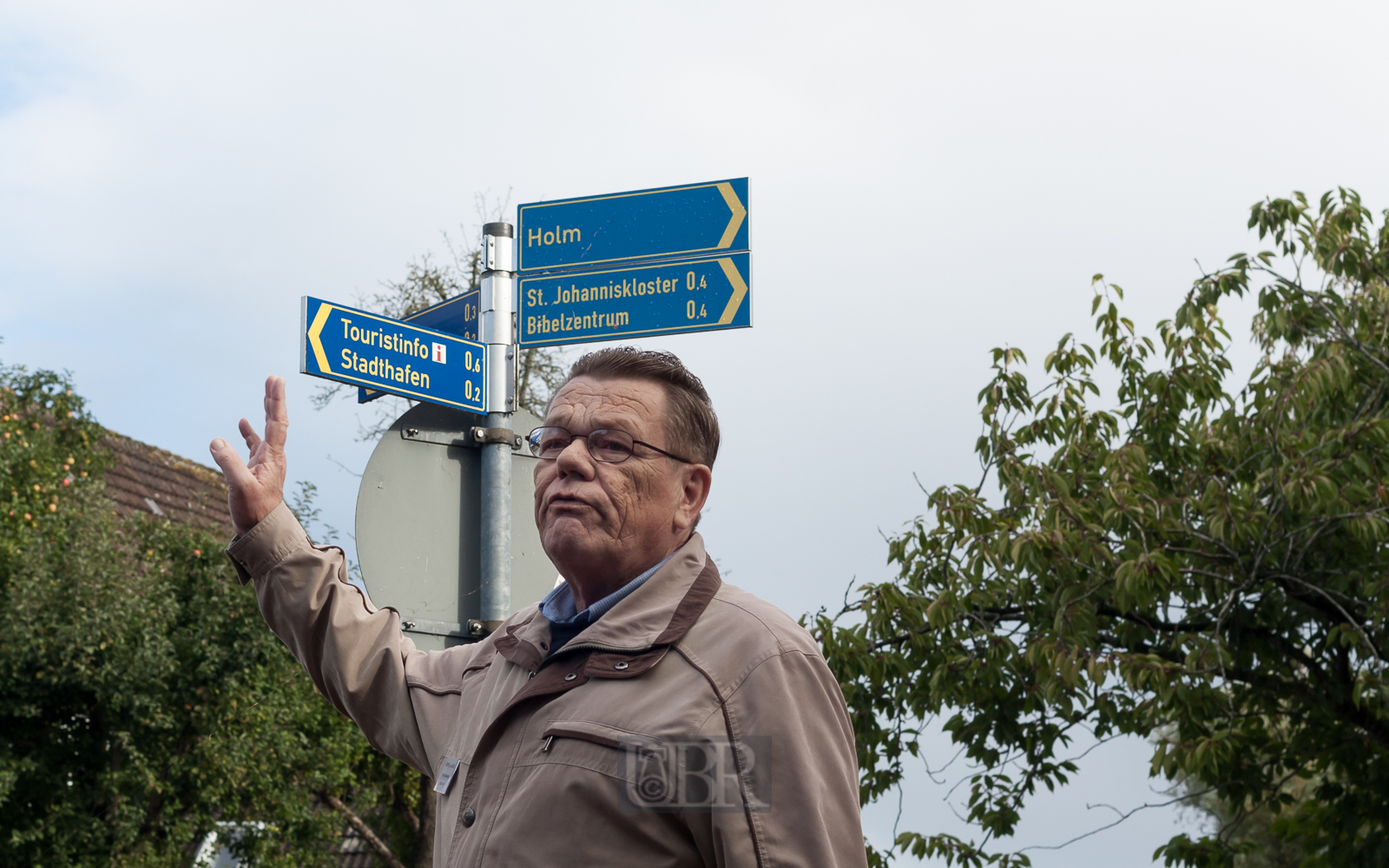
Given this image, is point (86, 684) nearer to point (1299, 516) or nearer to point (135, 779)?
point (135, 779)

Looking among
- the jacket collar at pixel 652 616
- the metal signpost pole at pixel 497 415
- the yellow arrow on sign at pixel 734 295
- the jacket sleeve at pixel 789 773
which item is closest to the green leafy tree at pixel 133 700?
the metal signpost pole at pixel 497 415

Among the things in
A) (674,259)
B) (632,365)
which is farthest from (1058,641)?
(632,365)

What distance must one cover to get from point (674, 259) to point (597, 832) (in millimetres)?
2816

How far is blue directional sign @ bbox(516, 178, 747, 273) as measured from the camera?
4.50m

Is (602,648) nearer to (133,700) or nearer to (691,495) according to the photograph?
(691,495)

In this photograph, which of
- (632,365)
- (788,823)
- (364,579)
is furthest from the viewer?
(364,579)

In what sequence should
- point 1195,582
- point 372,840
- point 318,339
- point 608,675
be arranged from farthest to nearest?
point 372,840 < point 1195,582 < point 318,339 < point 608,675

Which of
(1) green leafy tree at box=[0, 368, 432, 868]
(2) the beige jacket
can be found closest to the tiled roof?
(1) green leafy tree at box=[0, 368, 432, 868]

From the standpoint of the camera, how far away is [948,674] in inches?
332

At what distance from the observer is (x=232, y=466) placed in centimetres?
252

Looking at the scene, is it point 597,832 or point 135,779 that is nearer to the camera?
point 597,832

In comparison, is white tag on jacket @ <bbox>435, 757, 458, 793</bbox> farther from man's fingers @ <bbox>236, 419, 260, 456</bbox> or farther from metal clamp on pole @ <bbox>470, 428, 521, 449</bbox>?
metal clamp on pole @ <bbox>470, 428, 521, 449</bbox>

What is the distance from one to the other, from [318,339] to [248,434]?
4.77ft

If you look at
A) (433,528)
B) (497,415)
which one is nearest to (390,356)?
(497,415)
